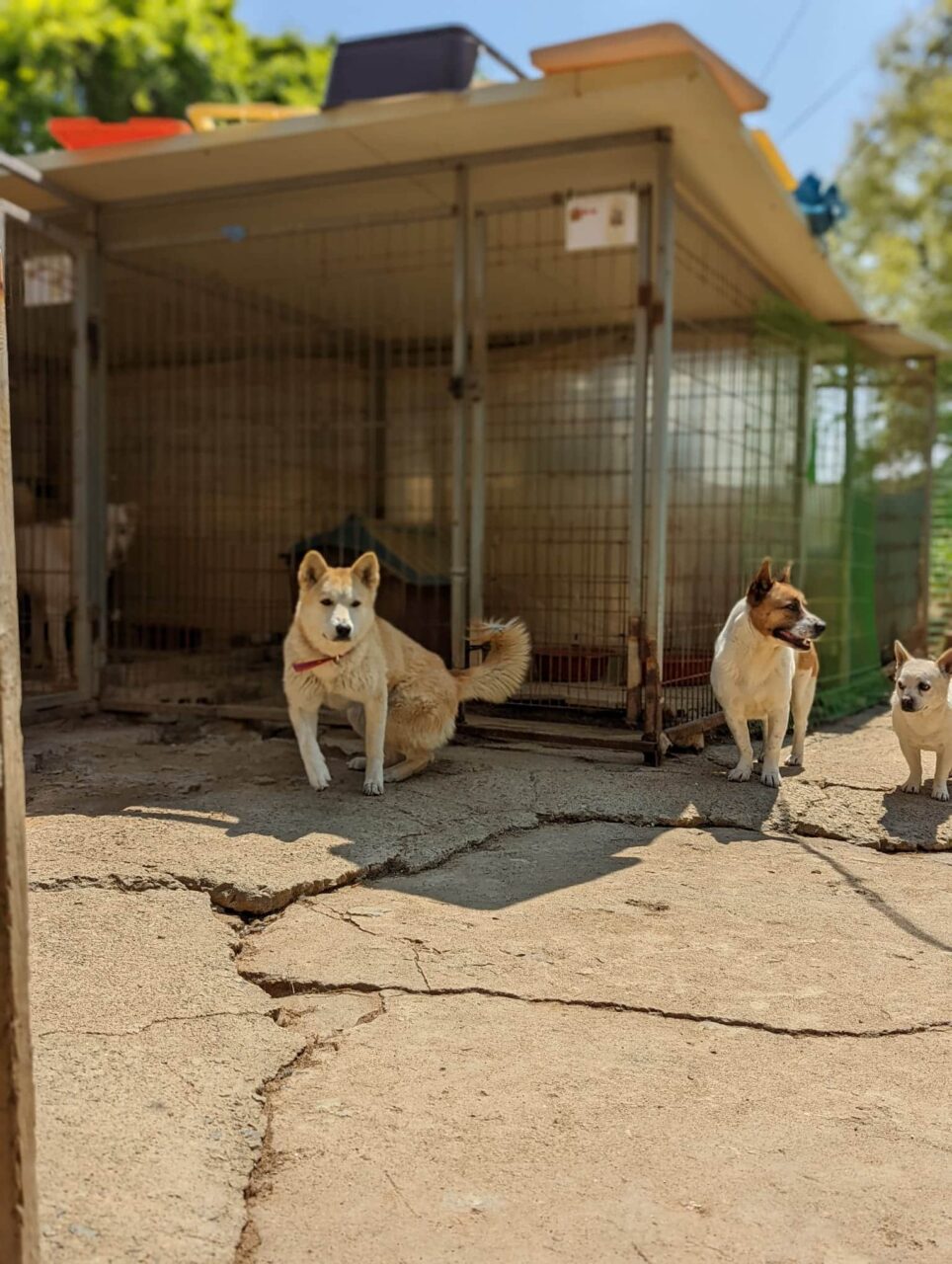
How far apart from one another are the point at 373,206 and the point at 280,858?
4.27 m

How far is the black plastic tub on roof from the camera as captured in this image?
486 cm

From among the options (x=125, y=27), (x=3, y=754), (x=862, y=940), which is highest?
(x=125, y=27)

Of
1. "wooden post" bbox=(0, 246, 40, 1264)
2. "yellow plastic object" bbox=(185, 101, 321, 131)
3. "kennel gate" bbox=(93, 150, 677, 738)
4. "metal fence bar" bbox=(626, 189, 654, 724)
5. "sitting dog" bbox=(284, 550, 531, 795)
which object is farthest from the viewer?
"kennel gate" bbox=(93, 150, 677, 738)

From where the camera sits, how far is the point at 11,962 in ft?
4.91

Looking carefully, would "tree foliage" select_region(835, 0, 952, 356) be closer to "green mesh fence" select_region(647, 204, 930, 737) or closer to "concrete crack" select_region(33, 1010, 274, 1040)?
"green mesh fence" select_region(647, 204, 930, 737)

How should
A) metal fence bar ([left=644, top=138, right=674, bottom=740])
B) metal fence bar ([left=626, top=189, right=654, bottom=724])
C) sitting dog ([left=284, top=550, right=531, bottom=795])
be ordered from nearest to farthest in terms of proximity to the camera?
sitting dog ([left=284, top=550, right=531, bottom=795])
metal fence bar ([left=644, top=138, right=674, bottom=740])
metal fence bar ([left=626, top=189, right=654, bottom=724])

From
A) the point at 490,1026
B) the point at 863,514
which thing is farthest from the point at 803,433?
the point at 490,1026

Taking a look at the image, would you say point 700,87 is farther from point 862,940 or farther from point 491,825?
point 862,940

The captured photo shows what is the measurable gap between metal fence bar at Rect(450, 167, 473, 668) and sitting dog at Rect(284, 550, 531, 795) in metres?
0.56

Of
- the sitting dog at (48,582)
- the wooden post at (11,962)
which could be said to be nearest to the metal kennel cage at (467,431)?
the sitting dog at (48,582)

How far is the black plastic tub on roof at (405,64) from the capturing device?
4.86 meters

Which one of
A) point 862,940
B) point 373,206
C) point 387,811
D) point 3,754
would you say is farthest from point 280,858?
point 373,206

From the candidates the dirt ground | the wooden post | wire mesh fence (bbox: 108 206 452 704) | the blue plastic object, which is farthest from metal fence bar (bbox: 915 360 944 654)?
the wooden post

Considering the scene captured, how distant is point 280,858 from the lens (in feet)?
11.8
